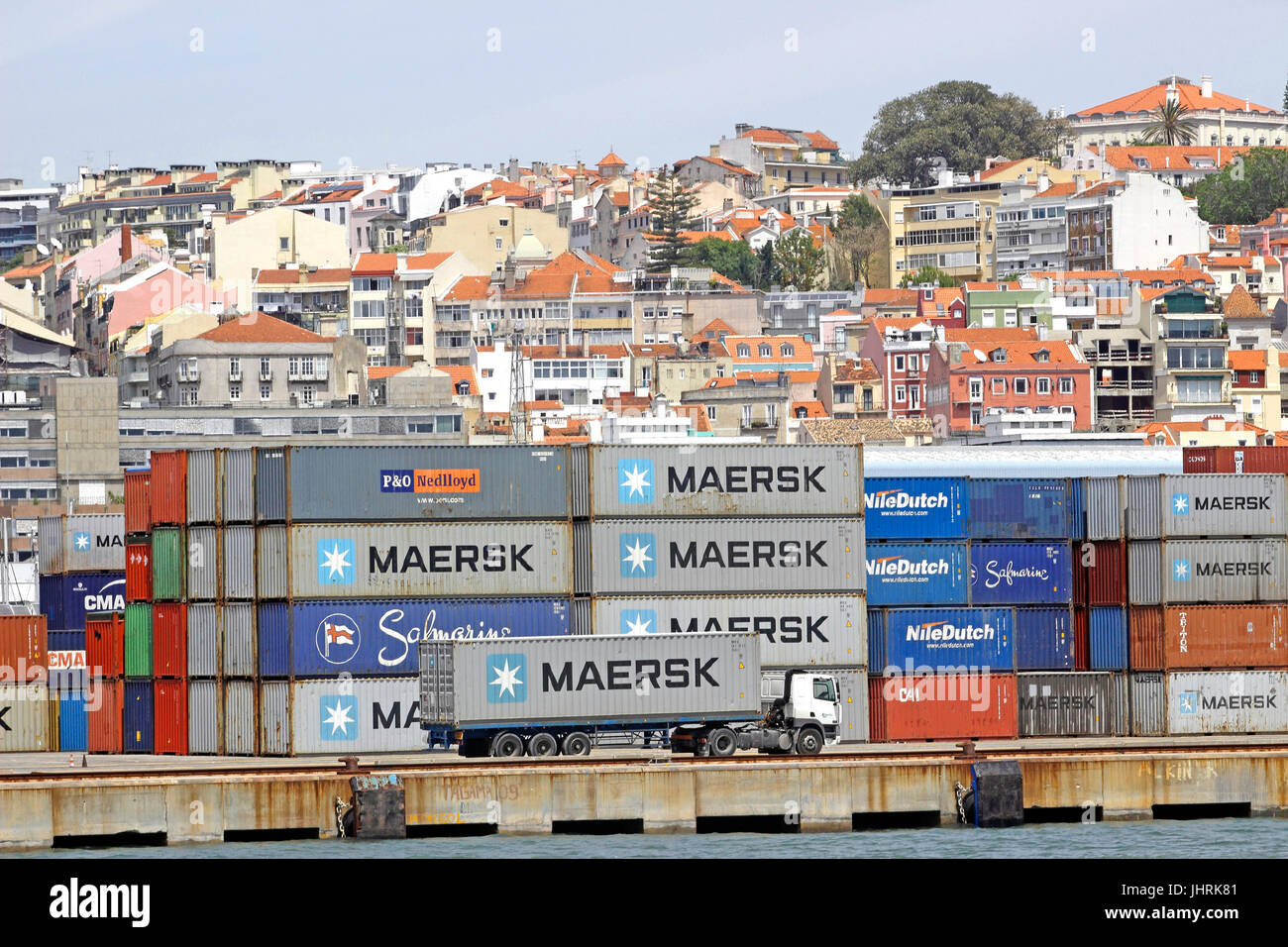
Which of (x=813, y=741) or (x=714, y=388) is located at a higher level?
(x=714, y=388)

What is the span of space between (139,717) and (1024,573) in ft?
81.2

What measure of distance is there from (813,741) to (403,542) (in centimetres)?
1165

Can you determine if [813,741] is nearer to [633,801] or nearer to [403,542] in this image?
[633,801]

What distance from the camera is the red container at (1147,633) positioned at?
196 ft

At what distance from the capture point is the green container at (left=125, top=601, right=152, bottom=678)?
5956 cm

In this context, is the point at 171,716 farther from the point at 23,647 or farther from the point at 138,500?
the point at 23,647

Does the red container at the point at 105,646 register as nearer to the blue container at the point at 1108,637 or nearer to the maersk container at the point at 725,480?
the maersk container at the point at 725,480

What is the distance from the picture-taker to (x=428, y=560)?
183 feet

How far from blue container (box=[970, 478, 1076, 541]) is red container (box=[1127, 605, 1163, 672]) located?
2.90 m

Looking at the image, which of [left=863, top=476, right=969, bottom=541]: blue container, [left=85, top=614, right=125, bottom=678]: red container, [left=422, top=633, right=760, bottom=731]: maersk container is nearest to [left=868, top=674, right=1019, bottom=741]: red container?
[left=863, top=476, right=969, bottom=541]: blue container

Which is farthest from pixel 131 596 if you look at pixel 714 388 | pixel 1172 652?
pixel 714 388

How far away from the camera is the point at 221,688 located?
185ft

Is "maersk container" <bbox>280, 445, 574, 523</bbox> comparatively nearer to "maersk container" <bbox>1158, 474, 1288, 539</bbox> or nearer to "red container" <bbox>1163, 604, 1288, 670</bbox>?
"maersk container" <bbox>1158, 474, 1288, 539</bbox>
